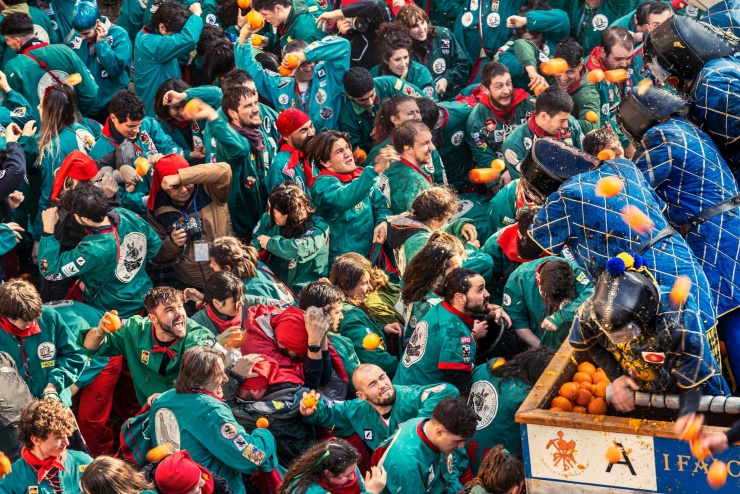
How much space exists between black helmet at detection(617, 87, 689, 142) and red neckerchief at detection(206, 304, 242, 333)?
276 cm

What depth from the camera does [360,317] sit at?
7875 millimetres

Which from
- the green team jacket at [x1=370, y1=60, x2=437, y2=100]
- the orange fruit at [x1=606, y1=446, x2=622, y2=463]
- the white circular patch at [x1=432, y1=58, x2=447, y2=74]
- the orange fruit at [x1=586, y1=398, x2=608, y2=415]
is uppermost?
the orange fruit at [x1=606, y1=446, x2=622, y2=463]

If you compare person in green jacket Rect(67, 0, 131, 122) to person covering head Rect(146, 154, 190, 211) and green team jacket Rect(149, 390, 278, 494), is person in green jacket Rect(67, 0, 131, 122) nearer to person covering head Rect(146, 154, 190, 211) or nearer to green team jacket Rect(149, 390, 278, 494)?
person covering head Rect(146, 154, 190, 211)

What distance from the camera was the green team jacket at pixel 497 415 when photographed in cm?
694

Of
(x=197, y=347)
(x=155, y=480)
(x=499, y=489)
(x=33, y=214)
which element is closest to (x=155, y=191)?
(x=33, y=214)

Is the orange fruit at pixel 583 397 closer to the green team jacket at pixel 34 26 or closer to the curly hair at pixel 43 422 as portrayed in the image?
the curly hair at pixel 43 422

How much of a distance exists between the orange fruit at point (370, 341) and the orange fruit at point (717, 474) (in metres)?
2.73

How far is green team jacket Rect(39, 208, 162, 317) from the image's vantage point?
806 centimetres

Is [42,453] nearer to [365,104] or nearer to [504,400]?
[504,400]

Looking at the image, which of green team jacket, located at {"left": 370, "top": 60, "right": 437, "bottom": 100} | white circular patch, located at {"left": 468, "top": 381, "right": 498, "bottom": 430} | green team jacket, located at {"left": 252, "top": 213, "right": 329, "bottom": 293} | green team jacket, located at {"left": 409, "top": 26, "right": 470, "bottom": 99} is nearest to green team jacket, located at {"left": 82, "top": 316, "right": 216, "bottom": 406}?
green team jacket, located at {"left": 252, "top": 213, "right": 329, "bottom": 293}

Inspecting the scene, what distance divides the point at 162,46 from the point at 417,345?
4.30m

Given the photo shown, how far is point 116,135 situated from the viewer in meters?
A: 9.28

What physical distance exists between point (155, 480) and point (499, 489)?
1717 mm

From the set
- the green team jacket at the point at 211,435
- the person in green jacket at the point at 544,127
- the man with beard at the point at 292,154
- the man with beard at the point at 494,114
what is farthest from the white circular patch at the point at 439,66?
the green team jacket at the point at 211,435
